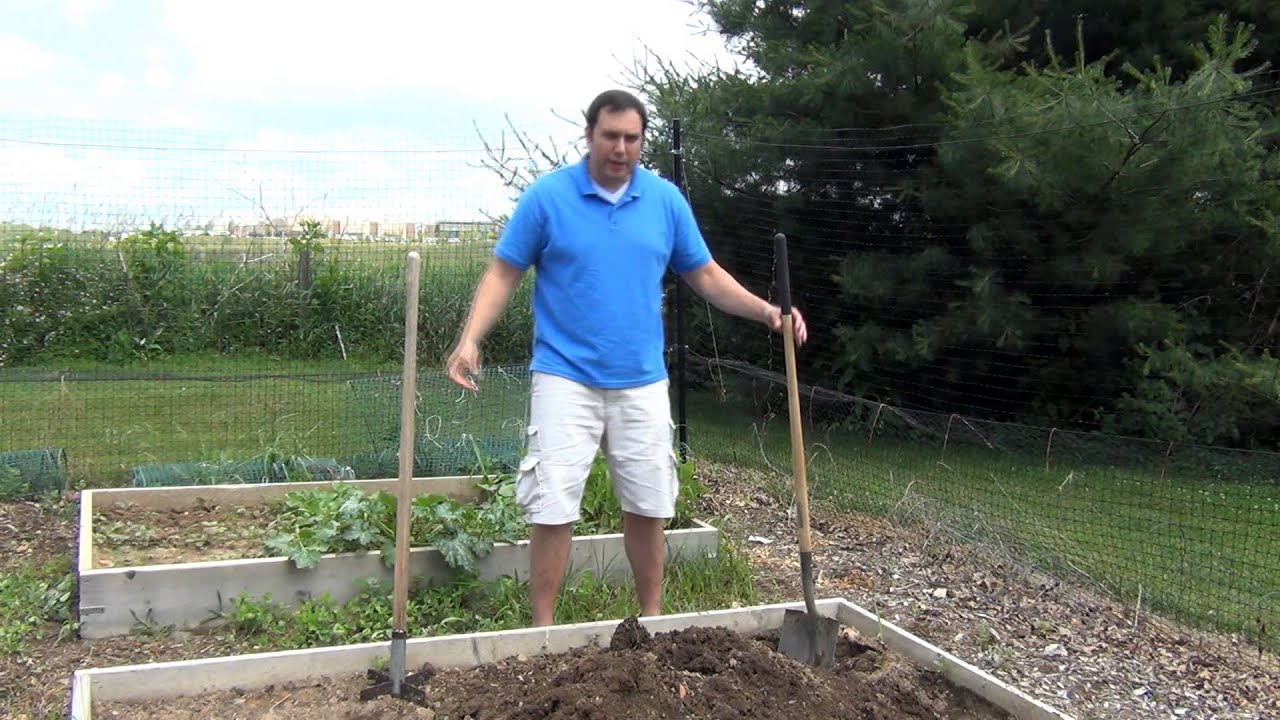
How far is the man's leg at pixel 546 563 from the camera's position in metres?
3.11

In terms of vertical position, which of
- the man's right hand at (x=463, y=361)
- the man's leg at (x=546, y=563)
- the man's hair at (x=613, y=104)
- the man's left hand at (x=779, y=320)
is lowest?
the man's leg at (x=546, y=563)

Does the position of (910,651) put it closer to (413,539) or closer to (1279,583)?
(413,539)

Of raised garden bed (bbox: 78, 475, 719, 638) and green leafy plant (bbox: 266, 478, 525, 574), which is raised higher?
green leafy plant (bbox: 266, 478, 525, 574)

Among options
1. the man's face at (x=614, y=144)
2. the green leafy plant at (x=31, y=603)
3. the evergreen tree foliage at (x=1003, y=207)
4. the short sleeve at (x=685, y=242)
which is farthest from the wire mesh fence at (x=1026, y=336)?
the green leafy plant at (x=31, y=603)

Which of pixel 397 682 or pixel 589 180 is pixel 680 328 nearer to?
pixel 589 180

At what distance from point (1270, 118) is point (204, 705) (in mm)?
6190

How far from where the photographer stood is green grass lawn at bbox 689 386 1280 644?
14.6 feet

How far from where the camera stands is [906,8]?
6465mm

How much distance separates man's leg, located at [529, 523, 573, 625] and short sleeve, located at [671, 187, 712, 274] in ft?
2.99

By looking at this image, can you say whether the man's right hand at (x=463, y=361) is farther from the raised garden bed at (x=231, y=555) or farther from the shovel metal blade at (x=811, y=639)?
the shovel metal blade at (x=811, y=639)

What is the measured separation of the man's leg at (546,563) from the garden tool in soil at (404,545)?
42 centimetres

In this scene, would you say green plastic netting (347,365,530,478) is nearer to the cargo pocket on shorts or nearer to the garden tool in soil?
the cargo pocket on shorts

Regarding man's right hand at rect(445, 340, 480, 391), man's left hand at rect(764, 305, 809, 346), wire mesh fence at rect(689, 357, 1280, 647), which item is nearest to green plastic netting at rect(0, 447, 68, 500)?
man's right hand at rect(445, 340, 480, 391)

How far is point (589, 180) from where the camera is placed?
302 cm
